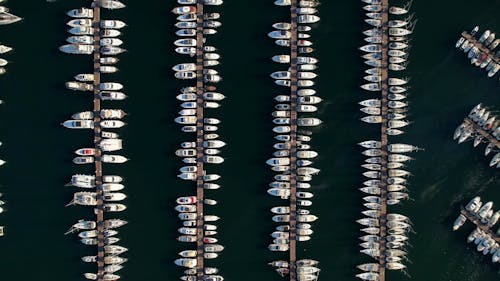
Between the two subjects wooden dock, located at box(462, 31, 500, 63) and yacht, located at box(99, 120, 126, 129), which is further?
yacht, located at box(99, 120, 126, 129)

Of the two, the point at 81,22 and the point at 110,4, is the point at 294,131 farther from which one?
the point at 81,22

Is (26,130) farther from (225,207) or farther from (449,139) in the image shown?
(449,139)

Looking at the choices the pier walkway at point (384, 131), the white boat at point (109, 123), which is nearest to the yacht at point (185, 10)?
the white boat at point (109, 123)

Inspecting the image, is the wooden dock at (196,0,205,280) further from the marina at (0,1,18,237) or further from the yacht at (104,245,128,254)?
the marina at (0,1,18,237)

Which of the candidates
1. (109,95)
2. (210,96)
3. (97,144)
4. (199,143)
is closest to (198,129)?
(199,143)

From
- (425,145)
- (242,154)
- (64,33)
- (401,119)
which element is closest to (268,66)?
(242,154)

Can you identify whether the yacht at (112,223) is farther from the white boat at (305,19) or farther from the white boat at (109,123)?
the white boat at (305,19)

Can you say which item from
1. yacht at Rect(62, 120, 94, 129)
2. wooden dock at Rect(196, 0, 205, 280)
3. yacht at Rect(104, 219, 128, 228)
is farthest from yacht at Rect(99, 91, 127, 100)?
yacht at Rect(104, 219, 128, 228)
